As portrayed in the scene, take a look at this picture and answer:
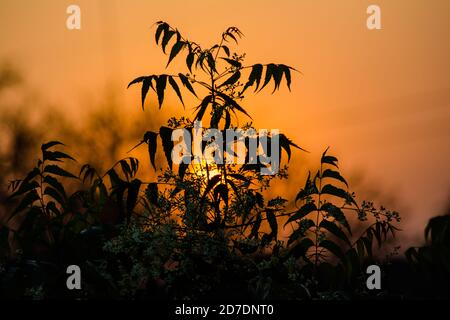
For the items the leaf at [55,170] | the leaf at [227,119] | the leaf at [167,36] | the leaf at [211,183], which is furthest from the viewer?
the leaf at [55,170]

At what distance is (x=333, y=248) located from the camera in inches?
108

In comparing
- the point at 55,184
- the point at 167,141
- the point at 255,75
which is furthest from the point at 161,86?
the point at 55,184

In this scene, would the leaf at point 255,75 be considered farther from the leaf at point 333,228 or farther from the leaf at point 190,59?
the leaf at point 333,228

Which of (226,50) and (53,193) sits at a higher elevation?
(226,50)

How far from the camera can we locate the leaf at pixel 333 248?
8.96 ft

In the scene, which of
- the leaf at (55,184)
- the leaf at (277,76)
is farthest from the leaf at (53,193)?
the leaf at (277,76)

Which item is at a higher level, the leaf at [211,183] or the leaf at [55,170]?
the leaf at [55,170]

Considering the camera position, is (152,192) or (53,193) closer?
(152,192)

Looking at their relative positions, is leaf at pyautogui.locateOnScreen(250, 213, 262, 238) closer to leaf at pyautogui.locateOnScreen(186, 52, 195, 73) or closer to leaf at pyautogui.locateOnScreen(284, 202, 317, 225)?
leaf at pyautogui.locateOnScreen(284, 202, 317, 225)

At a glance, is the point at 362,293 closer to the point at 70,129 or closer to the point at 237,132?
the point at 237,132

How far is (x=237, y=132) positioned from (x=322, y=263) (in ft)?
1.78

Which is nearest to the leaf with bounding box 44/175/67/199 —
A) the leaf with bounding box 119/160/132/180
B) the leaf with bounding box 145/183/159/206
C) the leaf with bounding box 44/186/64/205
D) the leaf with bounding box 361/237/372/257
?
the leaf with bounding box 44/186/64/205

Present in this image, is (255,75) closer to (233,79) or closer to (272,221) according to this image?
(233,79)
